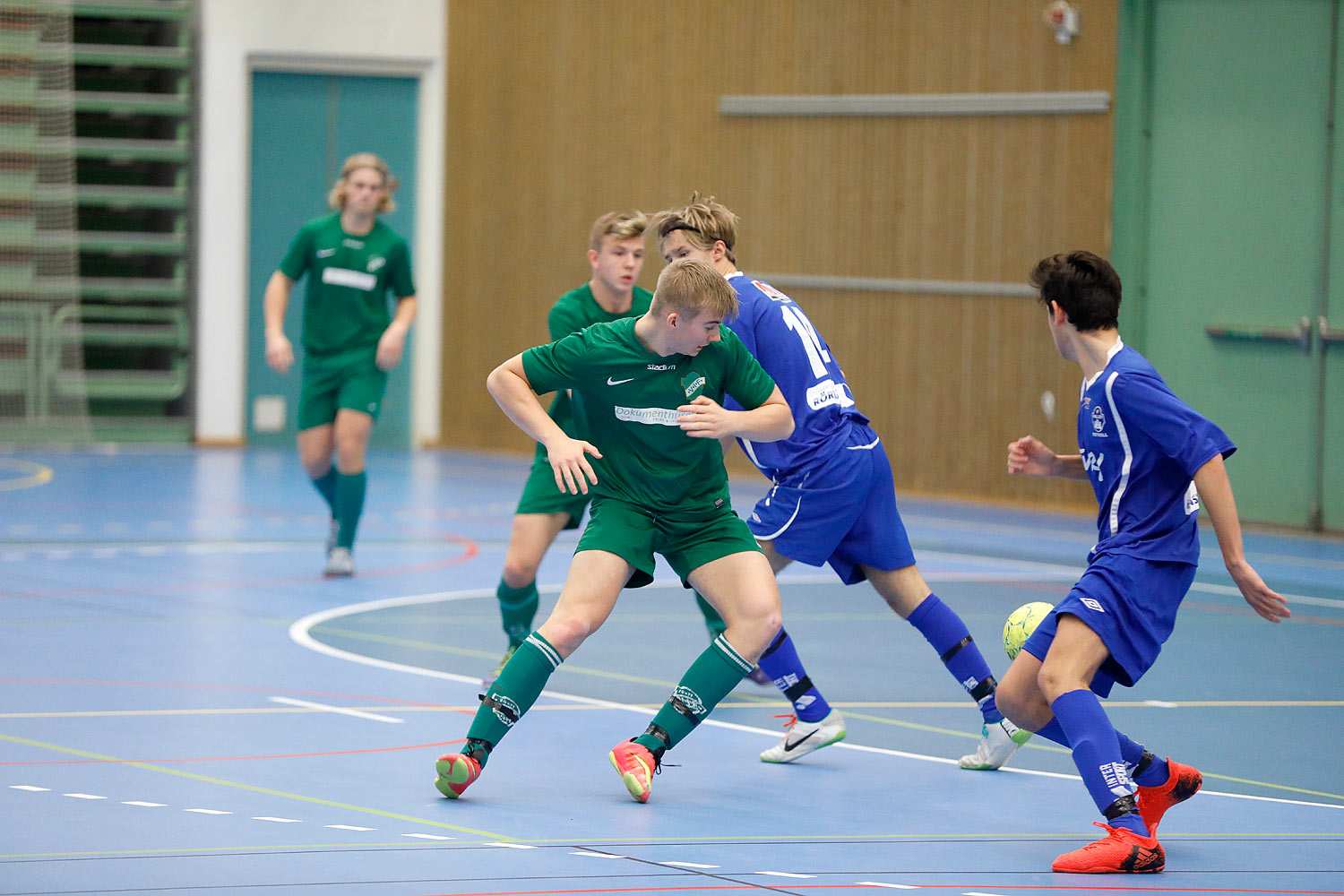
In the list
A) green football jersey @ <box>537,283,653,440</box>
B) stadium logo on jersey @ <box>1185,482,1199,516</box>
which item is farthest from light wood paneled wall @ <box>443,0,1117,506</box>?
stadium logo on jersey @ <box>1185,482,1199,516</box>

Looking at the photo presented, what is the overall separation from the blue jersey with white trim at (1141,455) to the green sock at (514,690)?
1.51 meters

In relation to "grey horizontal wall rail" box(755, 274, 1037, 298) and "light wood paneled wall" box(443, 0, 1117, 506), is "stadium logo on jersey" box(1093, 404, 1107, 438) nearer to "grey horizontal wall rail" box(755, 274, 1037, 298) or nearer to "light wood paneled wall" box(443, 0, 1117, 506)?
"grey horizontal wall rail" box(755, 274, 1037, 298)

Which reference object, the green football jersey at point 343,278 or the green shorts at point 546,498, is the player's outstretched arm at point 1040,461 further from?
the green football jersey at point 343,278

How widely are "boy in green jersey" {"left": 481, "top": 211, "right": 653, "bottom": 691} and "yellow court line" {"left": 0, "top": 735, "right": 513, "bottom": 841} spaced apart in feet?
5.31

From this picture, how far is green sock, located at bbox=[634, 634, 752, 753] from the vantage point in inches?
197

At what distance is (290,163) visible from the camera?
53.3 ft

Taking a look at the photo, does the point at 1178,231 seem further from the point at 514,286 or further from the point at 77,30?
the point at 77,30

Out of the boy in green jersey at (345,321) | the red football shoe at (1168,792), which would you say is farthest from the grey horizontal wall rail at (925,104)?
the red football shoe at (1168,792)

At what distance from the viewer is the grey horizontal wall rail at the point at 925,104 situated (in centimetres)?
1263

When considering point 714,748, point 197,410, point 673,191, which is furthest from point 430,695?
point 197,410

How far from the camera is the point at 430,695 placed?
20.8 feet

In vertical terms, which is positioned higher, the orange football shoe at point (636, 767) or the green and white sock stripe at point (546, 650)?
the green and white sock stripe at point (546, 650)

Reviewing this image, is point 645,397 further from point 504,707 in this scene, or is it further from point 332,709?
point 332,709

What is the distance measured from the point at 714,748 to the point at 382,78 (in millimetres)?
12020
